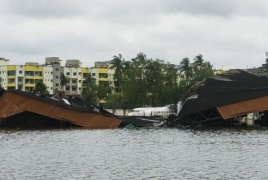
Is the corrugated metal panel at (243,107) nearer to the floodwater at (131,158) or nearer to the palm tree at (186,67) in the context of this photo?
the floodwater at (131,158)

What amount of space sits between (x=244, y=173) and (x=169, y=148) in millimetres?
16080

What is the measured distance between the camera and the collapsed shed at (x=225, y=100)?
3226 inches

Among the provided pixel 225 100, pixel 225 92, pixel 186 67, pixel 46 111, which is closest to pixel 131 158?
pixel 46 111

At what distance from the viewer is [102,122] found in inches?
3145

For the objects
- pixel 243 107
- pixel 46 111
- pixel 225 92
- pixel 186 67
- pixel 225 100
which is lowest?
pixel 46 111

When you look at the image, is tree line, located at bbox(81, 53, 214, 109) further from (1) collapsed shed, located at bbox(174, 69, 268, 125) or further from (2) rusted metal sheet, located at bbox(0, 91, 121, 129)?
(2) rusted metal sheet, located at bbox(0, 91, 121, 129)

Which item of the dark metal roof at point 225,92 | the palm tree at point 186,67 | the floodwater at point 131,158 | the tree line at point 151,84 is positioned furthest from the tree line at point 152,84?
the floodwater at point 131,158

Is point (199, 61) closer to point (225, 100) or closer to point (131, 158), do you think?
point (225, 100)

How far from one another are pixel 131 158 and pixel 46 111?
37.4 metres

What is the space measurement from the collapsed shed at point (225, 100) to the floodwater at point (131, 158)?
21.4 metres

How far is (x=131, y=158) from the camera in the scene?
4231cm

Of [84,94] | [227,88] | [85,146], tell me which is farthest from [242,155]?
[84,94]

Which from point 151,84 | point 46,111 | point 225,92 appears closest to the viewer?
point 46,111

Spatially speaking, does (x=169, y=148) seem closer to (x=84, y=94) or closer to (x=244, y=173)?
(x=244, y=173)
